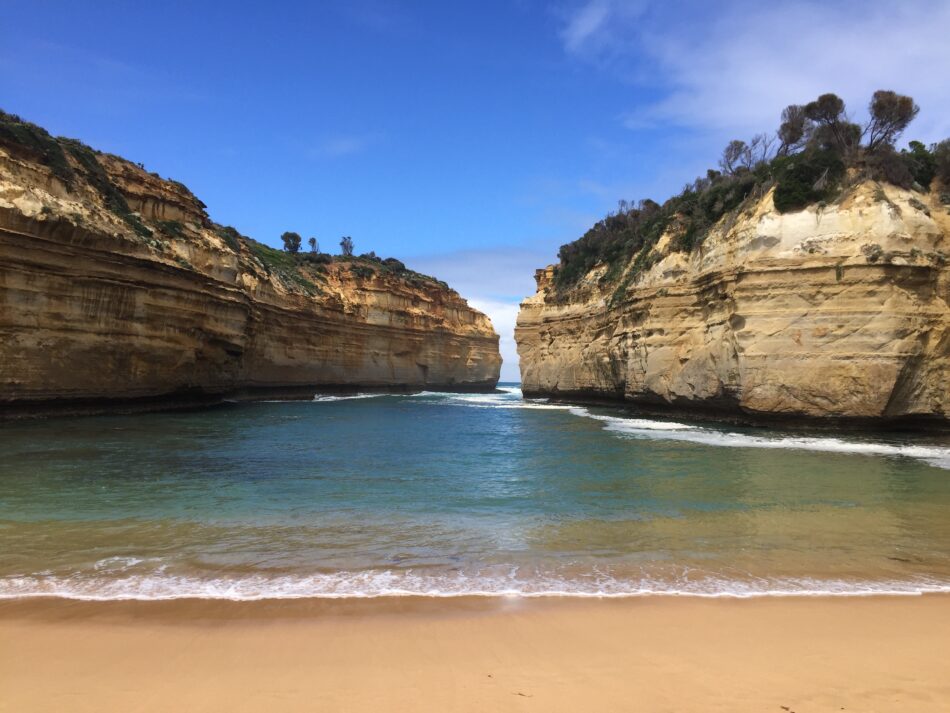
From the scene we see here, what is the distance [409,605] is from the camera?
174 inches

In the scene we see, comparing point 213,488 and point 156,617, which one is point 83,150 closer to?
point 213,488

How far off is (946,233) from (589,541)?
1753 cm

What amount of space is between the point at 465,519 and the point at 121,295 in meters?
19.0

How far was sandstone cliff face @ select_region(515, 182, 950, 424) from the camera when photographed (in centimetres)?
1564

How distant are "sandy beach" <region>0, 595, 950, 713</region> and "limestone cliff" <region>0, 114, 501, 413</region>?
17.1 meters

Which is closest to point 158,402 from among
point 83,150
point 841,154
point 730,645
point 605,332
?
point 83,150

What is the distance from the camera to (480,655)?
3.62m

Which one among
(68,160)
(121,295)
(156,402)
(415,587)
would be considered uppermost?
(68,160)

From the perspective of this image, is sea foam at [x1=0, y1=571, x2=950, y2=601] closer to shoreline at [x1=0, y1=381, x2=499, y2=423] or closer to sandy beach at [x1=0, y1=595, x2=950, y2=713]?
sandy beach at [x1=0, y1=595, x2=950, y2=713]

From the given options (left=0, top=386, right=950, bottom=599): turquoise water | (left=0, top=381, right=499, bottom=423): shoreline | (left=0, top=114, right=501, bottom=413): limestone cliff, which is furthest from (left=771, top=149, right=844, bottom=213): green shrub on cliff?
(left=0, top=381, right=499, bottom=423): shoreline

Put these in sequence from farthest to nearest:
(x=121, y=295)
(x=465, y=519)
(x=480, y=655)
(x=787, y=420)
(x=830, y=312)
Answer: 1. (x=121, y=295)
2. (x=787, y=420)
3. (x=830, y=312)
4. (x=465, y=519)
5. (x=480, y=655)

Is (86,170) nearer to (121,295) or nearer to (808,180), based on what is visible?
(121,295)

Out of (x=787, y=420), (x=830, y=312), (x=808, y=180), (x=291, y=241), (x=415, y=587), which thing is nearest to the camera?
(x=415, y=587)

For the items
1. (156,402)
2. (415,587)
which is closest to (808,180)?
(415,587)
